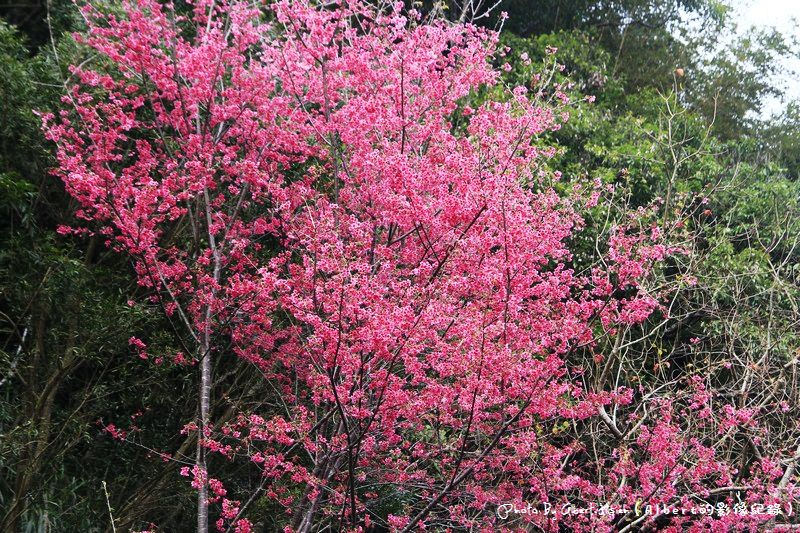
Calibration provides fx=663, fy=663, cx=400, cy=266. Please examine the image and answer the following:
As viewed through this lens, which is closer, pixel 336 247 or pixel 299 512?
pixel 336 247

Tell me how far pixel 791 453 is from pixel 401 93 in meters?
5.82

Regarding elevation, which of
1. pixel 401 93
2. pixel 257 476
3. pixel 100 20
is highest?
pixel 401 93

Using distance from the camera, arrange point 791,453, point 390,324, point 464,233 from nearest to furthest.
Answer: point 390,324 → point 464,233 → point 791,453

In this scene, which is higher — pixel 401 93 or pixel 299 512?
pixel 401 93

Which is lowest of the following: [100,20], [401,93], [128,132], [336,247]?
[128,132]

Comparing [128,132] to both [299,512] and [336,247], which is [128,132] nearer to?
[336,247]

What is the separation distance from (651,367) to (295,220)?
5.91m

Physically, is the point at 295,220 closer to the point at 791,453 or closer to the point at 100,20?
the point at 100,20

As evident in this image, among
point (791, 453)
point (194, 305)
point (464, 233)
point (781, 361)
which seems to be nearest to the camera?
point (464, 233)

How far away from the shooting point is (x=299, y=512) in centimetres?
500

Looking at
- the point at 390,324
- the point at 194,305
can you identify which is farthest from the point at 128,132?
the point at 390,324

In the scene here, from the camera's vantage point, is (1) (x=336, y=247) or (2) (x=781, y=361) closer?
(1) (x=336, y=247)

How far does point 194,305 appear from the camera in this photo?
533 centimetres

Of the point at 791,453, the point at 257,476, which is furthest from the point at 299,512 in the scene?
the point at 791,453
